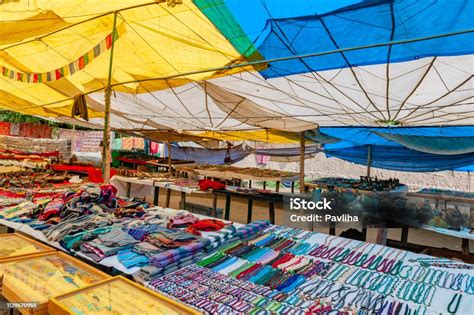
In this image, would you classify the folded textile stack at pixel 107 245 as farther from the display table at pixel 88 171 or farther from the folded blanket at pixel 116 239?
the display table at pixel 88 171

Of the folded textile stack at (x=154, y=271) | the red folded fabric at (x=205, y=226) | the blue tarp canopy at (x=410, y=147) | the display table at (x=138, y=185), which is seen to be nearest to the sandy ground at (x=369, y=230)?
the display table at (x=138, y=185)

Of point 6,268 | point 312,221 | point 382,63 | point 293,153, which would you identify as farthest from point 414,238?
point 6,268

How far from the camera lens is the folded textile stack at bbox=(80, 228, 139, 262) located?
2.09 m

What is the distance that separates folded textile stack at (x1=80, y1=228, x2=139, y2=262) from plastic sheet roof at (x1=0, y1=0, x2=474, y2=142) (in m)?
1.95

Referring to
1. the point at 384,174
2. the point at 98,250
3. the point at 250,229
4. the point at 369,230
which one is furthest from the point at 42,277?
the point at 384,174

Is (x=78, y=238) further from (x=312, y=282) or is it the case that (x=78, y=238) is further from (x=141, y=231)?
(x=312, y=282)

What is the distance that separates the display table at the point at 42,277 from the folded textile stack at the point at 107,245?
0.11 m

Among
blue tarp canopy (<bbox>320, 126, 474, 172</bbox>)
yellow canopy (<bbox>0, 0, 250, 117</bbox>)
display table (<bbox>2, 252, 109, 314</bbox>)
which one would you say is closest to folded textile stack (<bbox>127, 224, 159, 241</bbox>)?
display table (<bbox>2, 252, 109, 314</bbox>)

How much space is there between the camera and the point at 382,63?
3.15m

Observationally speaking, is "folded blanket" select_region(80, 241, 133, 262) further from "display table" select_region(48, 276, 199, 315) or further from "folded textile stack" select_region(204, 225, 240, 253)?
"folded textile stack" select_region(204, 225, 240, 253)

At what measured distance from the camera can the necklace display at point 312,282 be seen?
1.49 meters

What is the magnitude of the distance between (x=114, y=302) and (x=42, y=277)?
66cm

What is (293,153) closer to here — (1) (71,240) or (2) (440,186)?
(2) (440,186)

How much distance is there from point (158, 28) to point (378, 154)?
334 inches
